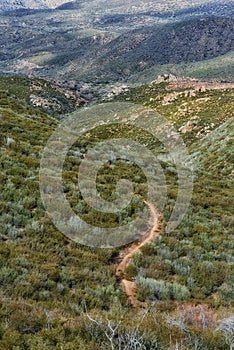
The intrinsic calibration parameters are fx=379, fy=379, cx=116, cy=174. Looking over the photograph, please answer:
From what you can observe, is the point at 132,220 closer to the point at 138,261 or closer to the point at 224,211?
the point at 138,261

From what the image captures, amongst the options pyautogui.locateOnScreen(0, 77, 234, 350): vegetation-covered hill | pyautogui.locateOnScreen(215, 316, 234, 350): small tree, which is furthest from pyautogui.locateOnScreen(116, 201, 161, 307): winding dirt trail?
pyautogui.locateOnScreen(215, 316, 234, 350): small tree

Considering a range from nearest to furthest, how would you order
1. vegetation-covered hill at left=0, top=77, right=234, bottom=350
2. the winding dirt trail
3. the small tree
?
1. vegetation-covered hill at left=0, top=77, right=234, bottom=350
2. the small tree
3. the winding dirt trail

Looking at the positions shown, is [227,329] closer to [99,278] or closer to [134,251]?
[99,278]

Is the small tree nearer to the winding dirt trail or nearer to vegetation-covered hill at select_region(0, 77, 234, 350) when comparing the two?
vegetation-covered hill at select_region(0, 77, 234, 350)

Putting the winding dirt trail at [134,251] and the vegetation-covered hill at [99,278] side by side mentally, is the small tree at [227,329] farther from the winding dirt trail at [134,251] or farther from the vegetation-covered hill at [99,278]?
the winding dirt trail at [134,251]

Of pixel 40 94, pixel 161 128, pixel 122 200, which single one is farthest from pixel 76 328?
→ pixel 40 94

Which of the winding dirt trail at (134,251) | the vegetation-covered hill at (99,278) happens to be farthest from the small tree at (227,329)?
the winding dirt trail at (134,251)
